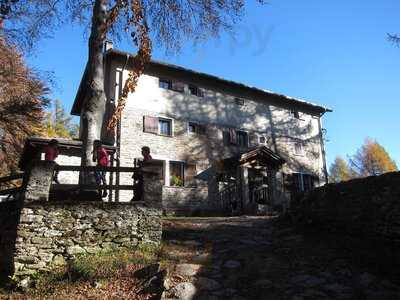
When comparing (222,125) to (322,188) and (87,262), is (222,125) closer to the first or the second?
(322,188)

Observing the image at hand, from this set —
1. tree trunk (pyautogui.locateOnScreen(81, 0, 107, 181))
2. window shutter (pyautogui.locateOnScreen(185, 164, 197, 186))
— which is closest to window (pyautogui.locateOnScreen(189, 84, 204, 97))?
window shutter (pyautogui.locateOnScreen(185, 164, 197, 186))

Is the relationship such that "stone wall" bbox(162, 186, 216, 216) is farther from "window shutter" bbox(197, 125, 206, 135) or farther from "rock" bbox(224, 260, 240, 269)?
"rock" bbox(224, 260, 240, 269)

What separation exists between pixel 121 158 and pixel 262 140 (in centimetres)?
938

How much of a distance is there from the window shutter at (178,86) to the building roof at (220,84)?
0.63 m

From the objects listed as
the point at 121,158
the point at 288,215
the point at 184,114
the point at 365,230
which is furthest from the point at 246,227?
the point at 184,114

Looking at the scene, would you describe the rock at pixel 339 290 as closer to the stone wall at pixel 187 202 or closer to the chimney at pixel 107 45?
the stone wall at pixel 187 202

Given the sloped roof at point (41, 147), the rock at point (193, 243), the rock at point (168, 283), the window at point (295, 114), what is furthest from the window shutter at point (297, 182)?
the rock at point (168, 283)

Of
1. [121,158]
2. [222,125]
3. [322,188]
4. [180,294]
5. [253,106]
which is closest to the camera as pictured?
[180,294]

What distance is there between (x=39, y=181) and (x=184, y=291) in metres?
4.13

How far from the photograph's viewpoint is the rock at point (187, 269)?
25.2 feet

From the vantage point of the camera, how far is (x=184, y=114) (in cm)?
2170

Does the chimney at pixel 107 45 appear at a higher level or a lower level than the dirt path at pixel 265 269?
higher

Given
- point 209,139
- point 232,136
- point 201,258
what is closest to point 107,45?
point 209,139

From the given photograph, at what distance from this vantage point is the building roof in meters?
20.8
